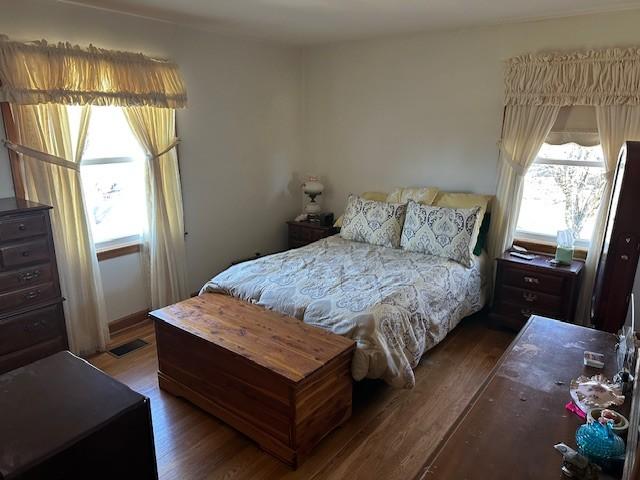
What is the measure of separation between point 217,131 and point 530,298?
295 cm

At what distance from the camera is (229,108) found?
3957 millimetres

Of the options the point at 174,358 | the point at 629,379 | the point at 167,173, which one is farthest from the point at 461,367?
the point at 167,173

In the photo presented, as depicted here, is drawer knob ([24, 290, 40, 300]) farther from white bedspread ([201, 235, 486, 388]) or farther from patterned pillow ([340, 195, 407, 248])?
patterned pillow ([340, 195, 407, 248])

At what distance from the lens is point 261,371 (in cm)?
211

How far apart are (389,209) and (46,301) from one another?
8.49ft

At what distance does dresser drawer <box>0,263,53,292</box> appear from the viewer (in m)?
2.39

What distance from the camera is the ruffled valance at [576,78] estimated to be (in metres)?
2.89

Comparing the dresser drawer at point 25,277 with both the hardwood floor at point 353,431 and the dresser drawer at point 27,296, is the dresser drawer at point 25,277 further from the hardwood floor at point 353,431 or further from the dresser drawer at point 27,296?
the hardwood floor at point 353,431

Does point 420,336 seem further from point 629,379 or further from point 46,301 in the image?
point 46,301

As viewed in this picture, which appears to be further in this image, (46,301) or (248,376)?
(46,301)

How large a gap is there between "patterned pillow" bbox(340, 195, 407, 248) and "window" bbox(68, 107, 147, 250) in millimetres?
1737

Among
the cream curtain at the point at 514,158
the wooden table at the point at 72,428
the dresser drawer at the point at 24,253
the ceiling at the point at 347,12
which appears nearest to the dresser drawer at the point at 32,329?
the dresser drawer at the point at 24,253

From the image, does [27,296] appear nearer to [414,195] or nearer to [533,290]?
[414,195]

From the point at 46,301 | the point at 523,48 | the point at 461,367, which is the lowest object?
the point at 461,367
